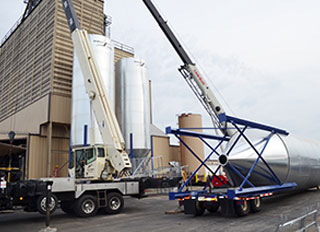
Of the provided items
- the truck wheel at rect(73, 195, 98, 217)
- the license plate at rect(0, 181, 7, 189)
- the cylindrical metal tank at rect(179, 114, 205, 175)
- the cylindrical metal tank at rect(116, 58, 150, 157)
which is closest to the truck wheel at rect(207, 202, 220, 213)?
the truck wheel at rect(73, 195, 98, 217)

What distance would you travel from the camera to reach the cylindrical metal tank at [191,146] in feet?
112

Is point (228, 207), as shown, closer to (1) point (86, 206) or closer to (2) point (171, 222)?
(2) point (171, 222)

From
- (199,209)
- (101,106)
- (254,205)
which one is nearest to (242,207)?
(254,205)

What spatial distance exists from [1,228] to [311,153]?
44.6ft

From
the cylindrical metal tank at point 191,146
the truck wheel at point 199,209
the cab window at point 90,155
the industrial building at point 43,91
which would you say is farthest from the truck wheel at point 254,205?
the cylindrical metal tank at point 191,146

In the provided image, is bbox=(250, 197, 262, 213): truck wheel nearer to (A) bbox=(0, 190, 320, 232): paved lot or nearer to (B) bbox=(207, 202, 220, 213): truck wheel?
(A) bbox=(0, 190, 320, 232): paved lot

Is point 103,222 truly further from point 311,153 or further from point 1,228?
point 311,153

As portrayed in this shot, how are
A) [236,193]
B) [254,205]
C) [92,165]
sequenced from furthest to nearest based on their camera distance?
[92,165] → [254,205] → [236,193]

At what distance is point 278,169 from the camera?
39.6ft

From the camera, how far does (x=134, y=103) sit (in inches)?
997

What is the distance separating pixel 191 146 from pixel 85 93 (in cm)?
1599

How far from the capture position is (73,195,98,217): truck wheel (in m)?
12.7

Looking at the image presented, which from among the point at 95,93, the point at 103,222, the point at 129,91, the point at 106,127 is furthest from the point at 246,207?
the point at 129,91

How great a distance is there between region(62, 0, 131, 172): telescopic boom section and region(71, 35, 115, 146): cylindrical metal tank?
574cm
